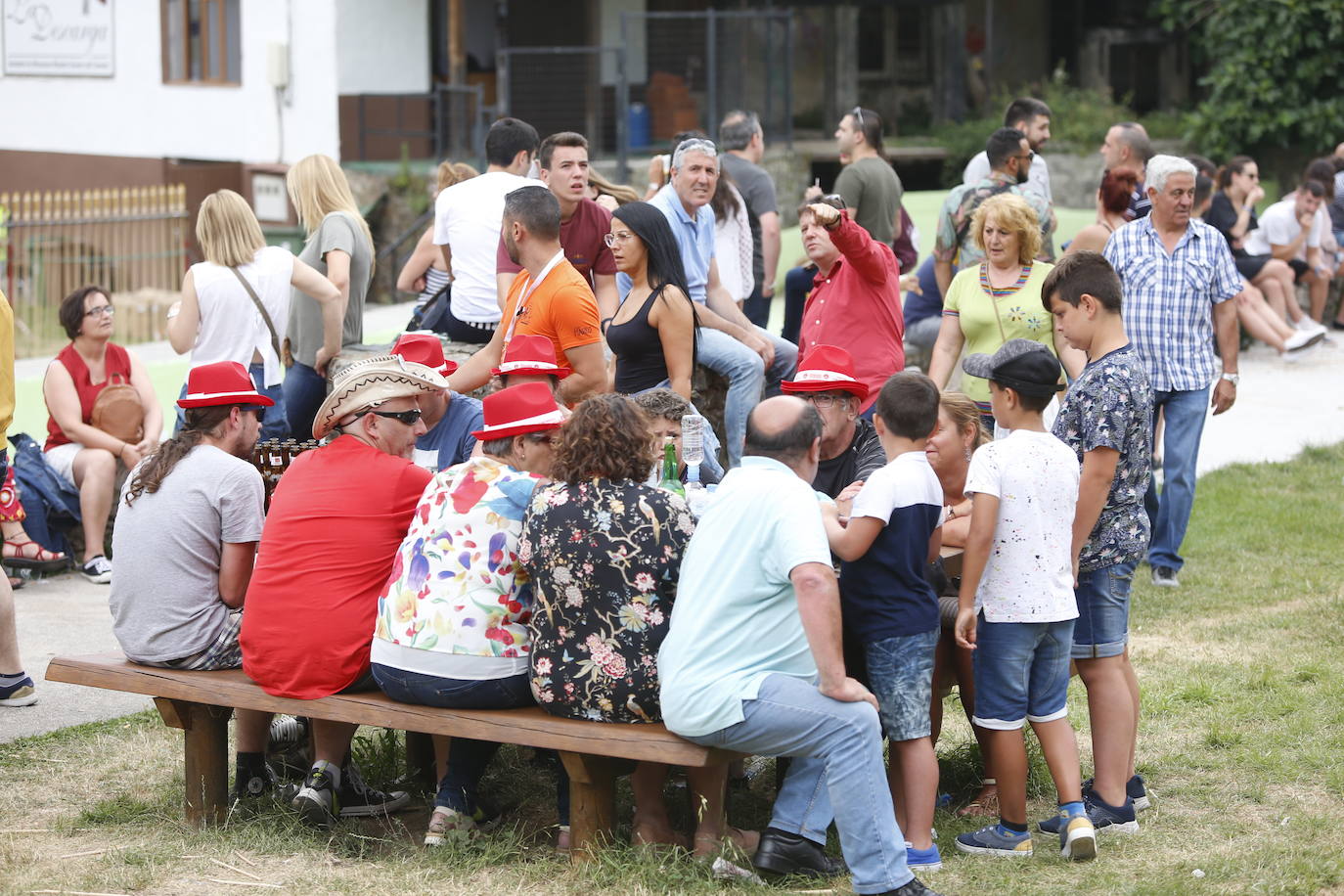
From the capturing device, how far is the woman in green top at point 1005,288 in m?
6.45

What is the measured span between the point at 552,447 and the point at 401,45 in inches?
626

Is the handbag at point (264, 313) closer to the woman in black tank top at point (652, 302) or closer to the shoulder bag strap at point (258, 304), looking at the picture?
the shoulder bag strap at point (258, 304)

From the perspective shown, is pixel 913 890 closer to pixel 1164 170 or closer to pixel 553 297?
pixel 553 297

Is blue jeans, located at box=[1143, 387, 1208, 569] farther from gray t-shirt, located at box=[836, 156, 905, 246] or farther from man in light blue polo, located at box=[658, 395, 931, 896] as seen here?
man in light blue polo, located at box=[658, 395, 931, 896]

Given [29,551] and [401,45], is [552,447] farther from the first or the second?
[401,45]

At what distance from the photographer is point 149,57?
21.0 metres

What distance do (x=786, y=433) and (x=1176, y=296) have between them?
3.43 meters

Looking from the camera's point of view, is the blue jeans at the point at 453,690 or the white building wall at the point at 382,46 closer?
the blue jeans at the point at 453,690

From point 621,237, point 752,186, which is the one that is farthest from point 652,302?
point 752,186

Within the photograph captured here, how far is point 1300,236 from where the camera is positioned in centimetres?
1349

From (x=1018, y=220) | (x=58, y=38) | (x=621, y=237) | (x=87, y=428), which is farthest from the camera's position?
(x=58, y=38)

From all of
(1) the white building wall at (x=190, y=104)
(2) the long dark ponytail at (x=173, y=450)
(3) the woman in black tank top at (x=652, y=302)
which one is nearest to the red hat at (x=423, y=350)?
(3) the woman in black tank top at (x=652, y=302)

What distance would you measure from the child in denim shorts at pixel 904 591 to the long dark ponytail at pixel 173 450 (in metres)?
1.94

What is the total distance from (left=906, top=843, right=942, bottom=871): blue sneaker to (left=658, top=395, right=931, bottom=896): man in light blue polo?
0.27 meters
